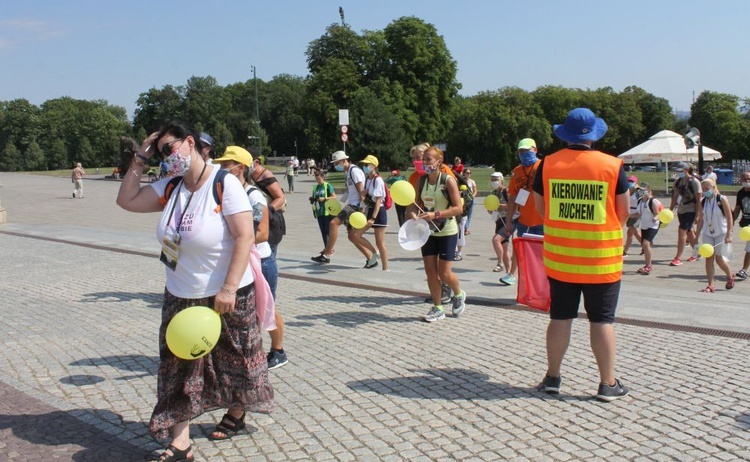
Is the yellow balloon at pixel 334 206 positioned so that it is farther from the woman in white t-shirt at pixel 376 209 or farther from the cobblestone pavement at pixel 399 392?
the cobblestone pavement at pixel 399 392

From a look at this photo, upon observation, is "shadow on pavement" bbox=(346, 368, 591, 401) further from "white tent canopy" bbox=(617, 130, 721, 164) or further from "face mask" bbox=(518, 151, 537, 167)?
"white tent canopy" bbox=(617, 130, 721, 164)

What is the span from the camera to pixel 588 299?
476cm

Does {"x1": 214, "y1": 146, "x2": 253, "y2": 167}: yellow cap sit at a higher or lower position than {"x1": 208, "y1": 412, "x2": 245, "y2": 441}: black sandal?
higher

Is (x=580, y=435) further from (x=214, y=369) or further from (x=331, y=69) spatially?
(x=331, y=69)

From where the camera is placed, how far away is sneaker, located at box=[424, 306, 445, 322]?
7.33 meters

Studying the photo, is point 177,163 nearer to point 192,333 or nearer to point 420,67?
point 192,333

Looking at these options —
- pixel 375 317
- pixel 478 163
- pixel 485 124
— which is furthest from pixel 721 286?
pixel 478 163

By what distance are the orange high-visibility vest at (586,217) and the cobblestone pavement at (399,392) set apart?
0.92 m

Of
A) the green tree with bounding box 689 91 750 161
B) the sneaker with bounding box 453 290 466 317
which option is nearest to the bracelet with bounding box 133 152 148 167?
the sneaker with bounding box 453 290 466 317

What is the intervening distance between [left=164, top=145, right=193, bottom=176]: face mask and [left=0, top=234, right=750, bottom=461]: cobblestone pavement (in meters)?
1.60

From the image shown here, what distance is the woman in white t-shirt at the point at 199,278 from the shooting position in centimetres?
382

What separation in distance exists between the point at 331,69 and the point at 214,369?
5708cm

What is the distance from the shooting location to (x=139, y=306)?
838cm

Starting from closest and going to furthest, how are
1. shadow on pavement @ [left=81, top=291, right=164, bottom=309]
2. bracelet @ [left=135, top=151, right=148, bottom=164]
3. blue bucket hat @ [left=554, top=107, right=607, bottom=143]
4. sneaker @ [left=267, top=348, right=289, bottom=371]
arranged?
bracelet @ [left=135, top=151, right=148, bottom=164] < blue bucket hat @ [left=554, top=107, right=607, bottom=143] < sneaker @ [left=267, top=348, right=289, bottom=371] < shadow on pavement @ [left=81, top=291, right=164, bottom=309]
